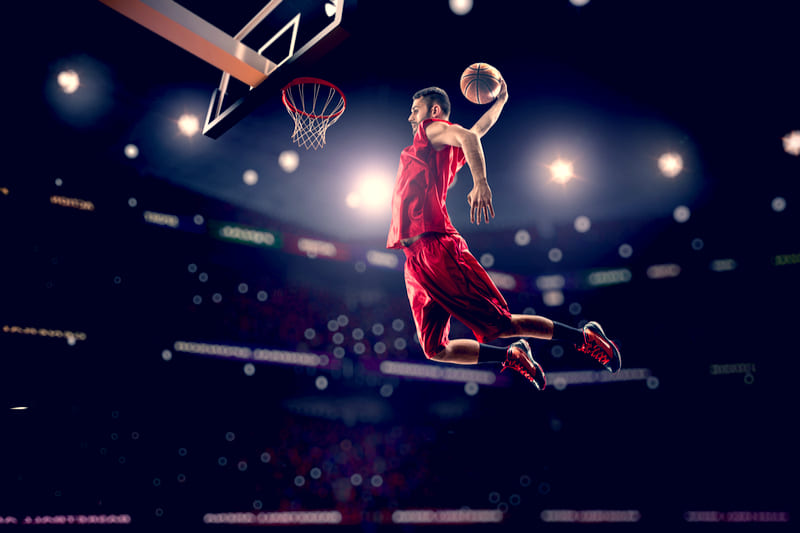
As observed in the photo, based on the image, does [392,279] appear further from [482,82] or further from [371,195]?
[482,82]

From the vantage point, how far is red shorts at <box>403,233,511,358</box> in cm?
203

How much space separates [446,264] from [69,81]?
5586 mm

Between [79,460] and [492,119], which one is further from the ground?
[492,119]

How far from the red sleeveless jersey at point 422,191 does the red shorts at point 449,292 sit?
6cm

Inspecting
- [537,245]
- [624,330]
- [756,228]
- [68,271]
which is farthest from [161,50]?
[756,228]

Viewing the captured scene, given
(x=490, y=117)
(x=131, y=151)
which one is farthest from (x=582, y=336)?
(x=131, y=151)

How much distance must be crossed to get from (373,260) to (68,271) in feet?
13.4

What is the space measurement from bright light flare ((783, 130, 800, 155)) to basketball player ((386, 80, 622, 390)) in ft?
17.6

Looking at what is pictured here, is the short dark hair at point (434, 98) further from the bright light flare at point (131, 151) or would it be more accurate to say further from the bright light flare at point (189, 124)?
the bright light flare at point (131, 151)

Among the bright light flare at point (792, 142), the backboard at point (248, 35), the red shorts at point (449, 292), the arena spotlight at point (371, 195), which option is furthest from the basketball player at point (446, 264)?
the bright light flare at point (792, 142)

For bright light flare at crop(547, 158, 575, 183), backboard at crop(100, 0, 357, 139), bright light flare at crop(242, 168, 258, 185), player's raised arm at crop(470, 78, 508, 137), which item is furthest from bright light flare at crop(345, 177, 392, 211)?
player's raised arm at crop(470, 78, 508, 137)

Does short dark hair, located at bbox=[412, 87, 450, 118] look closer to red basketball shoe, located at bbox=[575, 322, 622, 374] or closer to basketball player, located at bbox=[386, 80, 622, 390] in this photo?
basketball player, located at bbox=[386, 80, 622, 390]

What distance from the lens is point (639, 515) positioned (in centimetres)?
658

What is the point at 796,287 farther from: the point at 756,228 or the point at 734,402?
the point at 734,402
